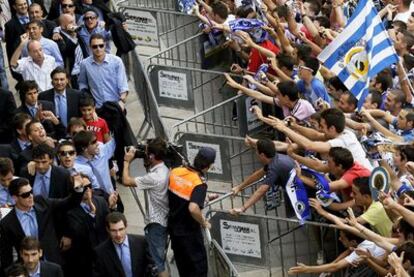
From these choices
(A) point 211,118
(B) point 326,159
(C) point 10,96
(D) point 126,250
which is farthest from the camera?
(A) point 211,118

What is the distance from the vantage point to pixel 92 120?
16.9 meters

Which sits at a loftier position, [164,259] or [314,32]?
[314,32]

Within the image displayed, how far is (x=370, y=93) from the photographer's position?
16578 mm

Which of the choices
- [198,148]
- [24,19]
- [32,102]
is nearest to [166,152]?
[198,148]

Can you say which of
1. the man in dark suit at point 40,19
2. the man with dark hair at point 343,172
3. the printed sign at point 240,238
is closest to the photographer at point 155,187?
the printed sign at point 240,238

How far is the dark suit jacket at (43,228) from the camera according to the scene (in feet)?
47.6

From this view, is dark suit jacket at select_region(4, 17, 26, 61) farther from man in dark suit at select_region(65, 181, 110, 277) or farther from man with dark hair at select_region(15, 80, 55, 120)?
man in dark suit at select_region(65, 181, 110, 277)

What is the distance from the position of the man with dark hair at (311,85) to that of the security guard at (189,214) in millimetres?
2204

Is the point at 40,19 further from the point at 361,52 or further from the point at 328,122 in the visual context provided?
the point at 328,122

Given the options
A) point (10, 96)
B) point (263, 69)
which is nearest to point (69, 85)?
point (10, 96)

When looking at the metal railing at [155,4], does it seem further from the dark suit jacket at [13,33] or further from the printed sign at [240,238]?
the printed sign at [240,238]

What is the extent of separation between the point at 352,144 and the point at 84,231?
318 cm

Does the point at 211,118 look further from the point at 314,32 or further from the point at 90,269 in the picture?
the point at 90,269

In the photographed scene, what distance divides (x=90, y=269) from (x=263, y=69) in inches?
168
